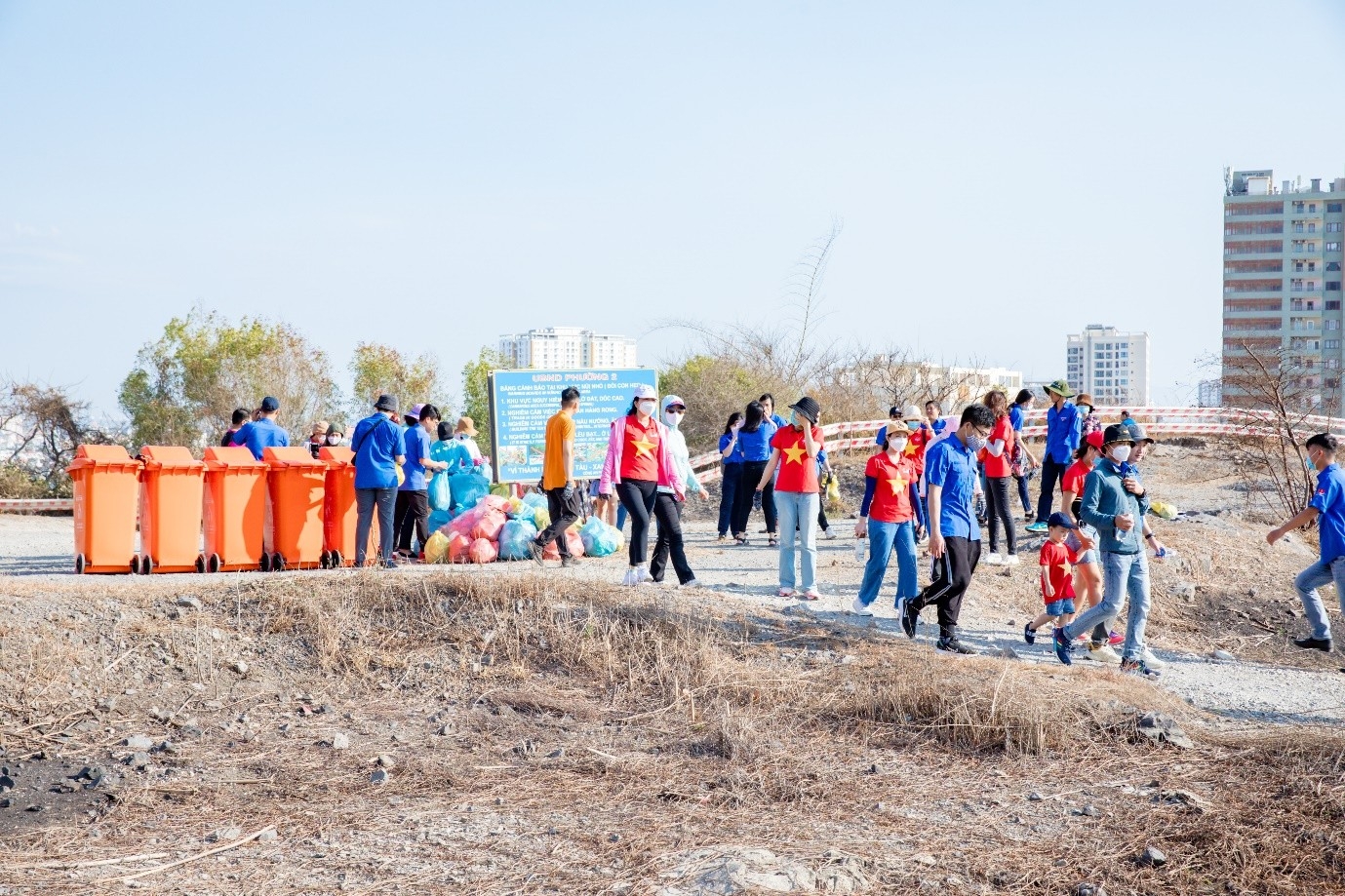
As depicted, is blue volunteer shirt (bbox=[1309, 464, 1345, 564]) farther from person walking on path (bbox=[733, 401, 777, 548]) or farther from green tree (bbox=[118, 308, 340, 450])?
green tree (bbox=[118, 308, 340, 450])

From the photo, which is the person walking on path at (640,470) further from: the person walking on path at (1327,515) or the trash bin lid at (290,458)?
the person walking on path at (1327,515)

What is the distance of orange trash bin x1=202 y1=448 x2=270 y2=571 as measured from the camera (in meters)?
11.7

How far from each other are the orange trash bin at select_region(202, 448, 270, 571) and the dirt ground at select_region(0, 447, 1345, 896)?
0.90m

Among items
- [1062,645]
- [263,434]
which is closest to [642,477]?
[1062,645]

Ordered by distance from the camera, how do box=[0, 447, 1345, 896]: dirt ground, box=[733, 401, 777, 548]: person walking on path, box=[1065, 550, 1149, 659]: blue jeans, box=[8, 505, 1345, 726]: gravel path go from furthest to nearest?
box=[733, 401, 777, 548]: person walking on path → box=[1065, 550, 1149, 659]: blue jeans → box=[8, 505, 1345, 726]: gravel path → box=[0, 447, 1345, 896]: dirt ground

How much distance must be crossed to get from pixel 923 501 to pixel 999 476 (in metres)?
1.59

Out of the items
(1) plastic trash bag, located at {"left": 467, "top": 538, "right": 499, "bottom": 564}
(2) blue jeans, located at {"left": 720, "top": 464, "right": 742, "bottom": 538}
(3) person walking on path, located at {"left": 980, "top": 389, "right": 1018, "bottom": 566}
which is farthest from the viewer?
(2) blue jeans, located at {"left": 720, "top": 464, "right": 742, "bottom": 538}

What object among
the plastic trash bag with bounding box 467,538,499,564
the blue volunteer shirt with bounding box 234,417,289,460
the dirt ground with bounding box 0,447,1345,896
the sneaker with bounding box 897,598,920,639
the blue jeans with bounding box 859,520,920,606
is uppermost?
the blue volunteer shirt with bounding box 234,417,289,460

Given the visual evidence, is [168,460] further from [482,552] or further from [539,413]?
[539,413]

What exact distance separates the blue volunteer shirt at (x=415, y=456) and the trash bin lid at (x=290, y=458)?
31.6 inches

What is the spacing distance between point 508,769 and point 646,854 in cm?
147

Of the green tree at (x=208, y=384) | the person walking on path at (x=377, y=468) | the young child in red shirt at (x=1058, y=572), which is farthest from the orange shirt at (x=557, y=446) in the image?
the green tree at (x=208, y=384)

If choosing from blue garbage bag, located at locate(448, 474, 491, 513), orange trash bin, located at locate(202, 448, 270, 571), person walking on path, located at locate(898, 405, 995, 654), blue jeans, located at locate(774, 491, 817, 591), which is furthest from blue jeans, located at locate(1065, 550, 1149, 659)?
orange trash bin, located at locate(202, 448, 270, 571)

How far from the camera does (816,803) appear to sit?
5.94 m
